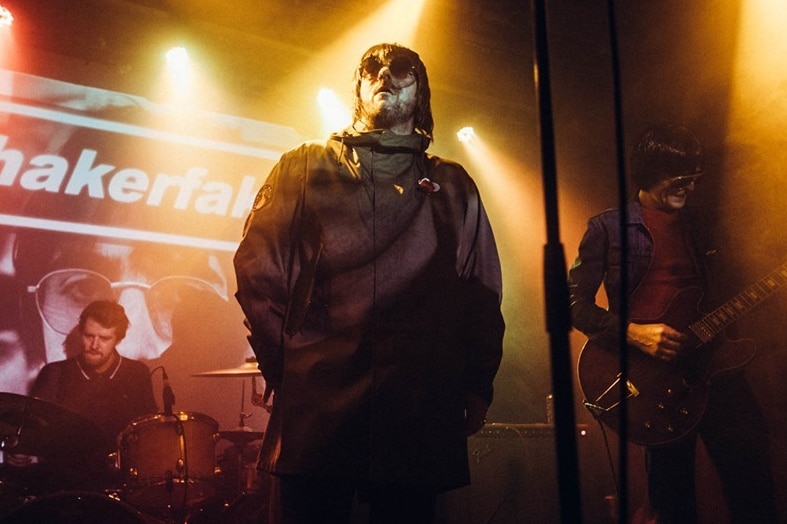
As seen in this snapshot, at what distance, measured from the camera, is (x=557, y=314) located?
1277 millimetres

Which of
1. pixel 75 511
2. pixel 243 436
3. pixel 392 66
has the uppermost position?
pixel 392 66

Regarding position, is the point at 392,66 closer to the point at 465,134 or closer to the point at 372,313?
the point at 372,313

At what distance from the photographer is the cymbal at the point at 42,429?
3.72 meters

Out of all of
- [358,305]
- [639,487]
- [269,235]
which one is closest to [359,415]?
[358,305]

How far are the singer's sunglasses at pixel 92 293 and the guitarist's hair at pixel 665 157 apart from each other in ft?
14.0

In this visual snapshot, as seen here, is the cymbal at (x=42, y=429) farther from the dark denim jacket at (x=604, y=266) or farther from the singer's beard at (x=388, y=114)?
the dark denim jacket at (x=604, y=266)

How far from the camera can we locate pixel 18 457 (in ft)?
15.6

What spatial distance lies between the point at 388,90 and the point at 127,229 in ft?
15.8

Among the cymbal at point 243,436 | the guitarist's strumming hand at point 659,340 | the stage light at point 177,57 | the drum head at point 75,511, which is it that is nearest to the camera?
the guitarist's strumming hand at point 659,340

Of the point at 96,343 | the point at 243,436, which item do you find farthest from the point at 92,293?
the point at 243,436

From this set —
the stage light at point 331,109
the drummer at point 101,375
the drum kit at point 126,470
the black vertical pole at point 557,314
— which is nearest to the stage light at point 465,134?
→ the stage light at point 331,109

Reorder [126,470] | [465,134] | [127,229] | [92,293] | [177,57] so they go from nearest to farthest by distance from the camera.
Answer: [126,470]
[92,293]
[127,229]
[177,57]
[465,134]

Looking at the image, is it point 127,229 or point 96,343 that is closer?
point 96,343

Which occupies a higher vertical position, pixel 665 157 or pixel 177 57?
pixel 177 57
